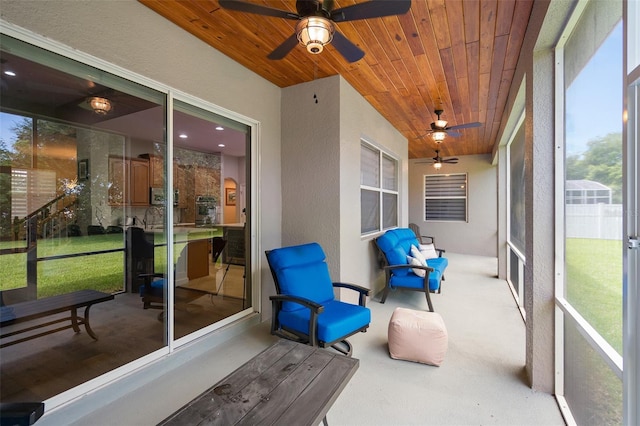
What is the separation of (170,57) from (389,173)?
160 inches

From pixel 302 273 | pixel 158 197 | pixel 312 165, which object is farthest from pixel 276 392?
pixel 312 165

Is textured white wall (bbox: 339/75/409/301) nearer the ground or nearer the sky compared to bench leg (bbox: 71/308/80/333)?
nearer the sky

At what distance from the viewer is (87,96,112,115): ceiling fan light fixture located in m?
2.06

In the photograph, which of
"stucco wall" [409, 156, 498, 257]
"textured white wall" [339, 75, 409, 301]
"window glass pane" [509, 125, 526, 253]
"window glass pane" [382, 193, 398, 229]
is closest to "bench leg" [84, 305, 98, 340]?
"textured white wall" [339, 75, 409, 301]

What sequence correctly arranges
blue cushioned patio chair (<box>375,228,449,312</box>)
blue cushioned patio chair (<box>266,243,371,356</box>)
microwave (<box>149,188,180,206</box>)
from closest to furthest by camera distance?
blue cushioned patio chair (<box>266,243,371,356</box>) < microwave (<box>149,188,180,206</box>) < blue cushioned patio chair (<box>375,228,449,312</box>)

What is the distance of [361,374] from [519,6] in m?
3.10

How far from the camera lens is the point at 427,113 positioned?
4379 millimetres

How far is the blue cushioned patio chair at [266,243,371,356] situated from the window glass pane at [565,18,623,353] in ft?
5.07

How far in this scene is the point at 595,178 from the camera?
1400 millimetres

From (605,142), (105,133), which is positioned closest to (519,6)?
(605,142)

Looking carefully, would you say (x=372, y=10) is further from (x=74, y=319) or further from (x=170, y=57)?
(x=74, y=319)

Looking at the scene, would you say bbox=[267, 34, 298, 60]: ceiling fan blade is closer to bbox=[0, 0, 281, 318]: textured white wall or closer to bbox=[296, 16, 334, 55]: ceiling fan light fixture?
bbox=[296, 16, 334, 55]: ceiling fan light fixture

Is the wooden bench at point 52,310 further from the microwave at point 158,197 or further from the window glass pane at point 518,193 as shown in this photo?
the window glass pane at point 518,193

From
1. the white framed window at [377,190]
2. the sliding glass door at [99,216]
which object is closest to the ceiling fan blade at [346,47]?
the sliding glass door at [99,216]
